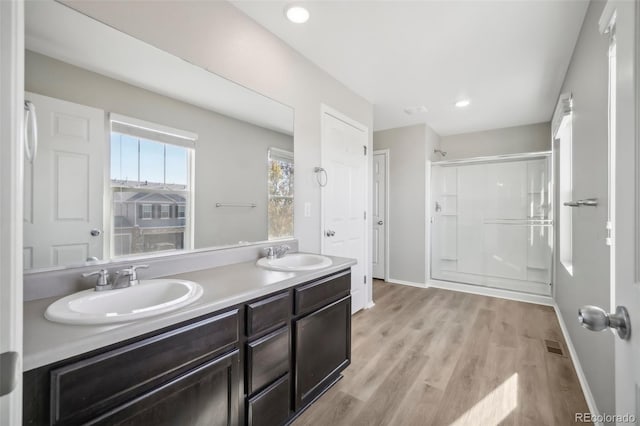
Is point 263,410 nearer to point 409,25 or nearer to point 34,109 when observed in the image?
point 34,109

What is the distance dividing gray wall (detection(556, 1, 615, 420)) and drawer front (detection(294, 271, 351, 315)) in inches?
51.9

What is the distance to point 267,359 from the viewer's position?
51.4 inches

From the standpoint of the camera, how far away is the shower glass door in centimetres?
374

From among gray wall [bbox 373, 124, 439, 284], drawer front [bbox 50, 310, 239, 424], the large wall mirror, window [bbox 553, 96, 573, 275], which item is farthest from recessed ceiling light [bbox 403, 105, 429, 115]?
drawer front [bbox 50, 310, 239, 424]

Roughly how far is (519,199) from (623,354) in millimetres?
3904

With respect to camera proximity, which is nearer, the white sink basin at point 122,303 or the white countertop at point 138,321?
the white countertop at point 138,321

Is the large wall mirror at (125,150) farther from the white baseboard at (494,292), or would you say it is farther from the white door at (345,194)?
the white baseboard at (494,292)

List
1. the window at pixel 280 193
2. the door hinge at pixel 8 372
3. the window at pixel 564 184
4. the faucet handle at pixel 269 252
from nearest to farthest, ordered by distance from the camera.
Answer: the door hinge at pixel 8 372
the faucet handle at pixel 269 252
the window at pixel 280 193
the window at pixel 564 184

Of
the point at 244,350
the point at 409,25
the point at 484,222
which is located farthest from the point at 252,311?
the point at 484,222

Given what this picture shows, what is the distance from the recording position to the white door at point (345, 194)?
2.67m

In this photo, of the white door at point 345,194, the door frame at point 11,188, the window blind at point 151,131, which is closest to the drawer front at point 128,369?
the door frame at point 11,188

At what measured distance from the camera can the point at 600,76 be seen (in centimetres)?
150

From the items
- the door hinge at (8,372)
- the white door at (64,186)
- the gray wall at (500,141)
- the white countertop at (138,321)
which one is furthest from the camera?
the gray wall at (500,141)

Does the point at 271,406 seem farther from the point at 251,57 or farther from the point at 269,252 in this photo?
the point at 251,57
